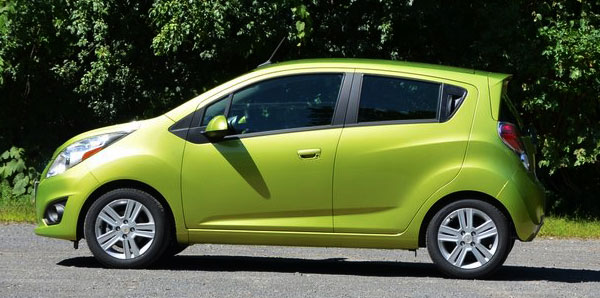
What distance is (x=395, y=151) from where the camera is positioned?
8891 mm

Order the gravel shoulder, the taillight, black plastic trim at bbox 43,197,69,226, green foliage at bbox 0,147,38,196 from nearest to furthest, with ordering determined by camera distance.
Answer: the gravel shoulder < the taillight < black plastic trim at bbox 43,197,69,226 < green foliage at bbox 0,147,38,196

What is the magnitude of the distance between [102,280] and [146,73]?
34.1 feet

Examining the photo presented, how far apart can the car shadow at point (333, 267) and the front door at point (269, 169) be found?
1.76 feet

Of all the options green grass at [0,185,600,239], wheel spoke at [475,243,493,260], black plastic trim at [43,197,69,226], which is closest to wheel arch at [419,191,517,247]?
wheel spoke at [475,243,493,260]

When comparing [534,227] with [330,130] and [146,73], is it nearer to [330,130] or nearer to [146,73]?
[330,130]

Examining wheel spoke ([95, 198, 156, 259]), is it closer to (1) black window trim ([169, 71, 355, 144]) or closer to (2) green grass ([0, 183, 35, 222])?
(1) black window trim ([169, 71, 355, 144])

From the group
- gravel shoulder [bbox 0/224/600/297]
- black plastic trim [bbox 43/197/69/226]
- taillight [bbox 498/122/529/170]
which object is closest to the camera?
gravel shoulder [bbox 0/224/600/297]

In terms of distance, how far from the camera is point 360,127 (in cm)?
897

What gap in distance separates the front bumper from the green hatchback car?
1 cm

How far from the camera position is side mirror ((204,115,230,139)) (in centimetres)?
887

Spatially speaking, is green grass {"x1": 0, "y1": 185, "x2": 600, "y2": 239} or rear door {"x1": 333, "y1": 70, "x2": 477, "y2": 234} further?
green grass {"x1": 0, "y1": 185, "x2": 600, "y2": 239}

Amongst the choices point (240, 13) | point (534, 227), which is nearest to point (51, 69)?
point (240, 13)

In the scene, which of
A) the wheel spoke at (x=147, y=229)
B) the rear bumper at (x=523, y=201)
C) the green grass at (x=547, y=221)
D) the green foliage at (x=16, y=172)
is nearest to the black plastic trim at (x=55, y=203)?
the wheel spoke at (x=147, y=229)

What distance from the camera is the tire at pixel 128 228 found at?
9.02 metres
